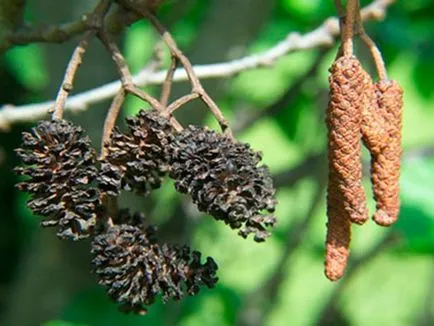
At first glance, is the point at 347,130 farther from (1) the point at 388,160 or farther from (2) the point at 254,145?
(2) the point at 254,145

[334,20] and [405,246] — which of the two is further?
[405,246]

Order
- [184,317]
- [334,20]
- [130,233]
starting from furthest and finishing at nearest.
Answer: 1. [184,317]
2. [334,20]
3. [130,233]

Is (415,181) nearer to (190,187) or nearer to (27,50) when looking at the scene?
(190,187)

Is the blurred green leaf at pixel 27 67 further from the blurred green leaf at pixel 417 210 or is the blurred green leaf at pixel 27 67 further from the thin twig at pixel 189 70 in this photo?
the thin twig at pixel 189 70

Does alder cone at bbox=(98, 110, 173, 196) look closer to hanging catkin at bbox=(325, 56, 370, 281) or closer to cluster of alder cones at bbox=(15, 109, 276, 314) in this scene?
cluster of alder cones at bbox=(15, 109, 276, 314)

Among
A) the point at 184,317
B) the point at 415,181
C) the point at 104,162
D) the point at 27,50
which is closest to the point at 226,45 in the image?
the point at 415,181

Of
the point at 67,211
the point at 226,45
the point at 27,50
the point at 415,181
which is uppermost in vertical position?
the point at 27,50
